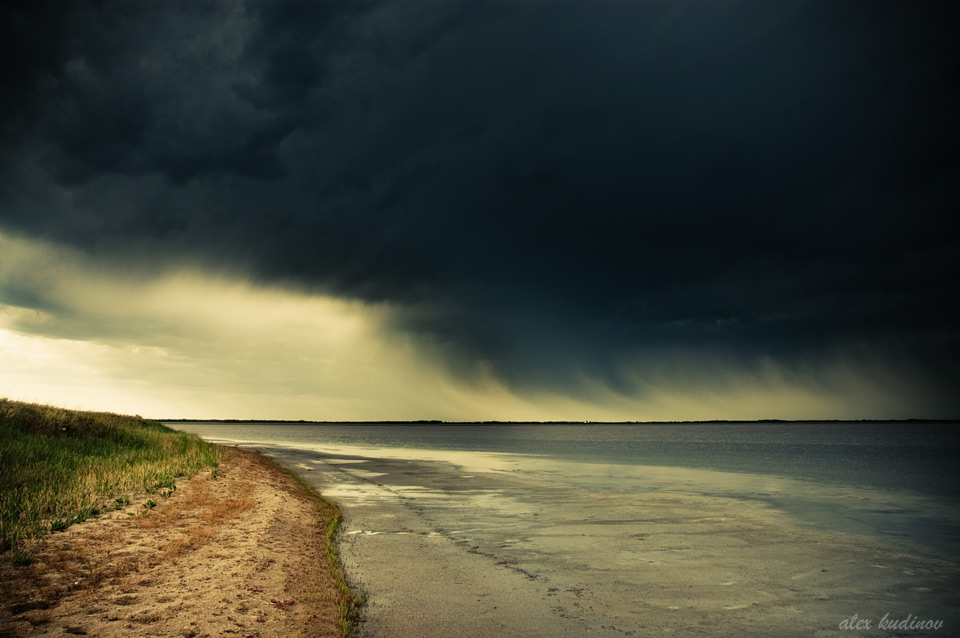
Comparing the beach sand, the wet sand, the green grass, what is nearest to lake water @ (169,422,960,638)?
the wet sand

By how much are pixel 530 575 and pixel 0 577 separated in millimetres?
10731

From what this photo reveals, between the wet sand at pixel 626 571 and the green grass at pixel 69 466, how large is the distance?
7.26 m

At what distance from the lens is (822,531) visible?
20312 mm

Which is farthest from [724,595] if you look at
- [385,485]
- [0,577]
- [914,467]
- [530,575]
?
[914,467]

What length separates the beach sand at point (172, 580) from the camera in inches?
351

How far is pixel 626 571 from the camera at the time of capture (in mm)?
13828

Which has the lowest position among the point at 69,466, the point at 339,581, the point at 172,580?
the point at 339,581

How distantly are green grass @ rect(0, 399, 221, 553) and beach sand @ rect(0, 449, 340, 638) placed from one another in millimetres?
830

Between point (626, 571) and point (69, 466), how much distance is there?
2039cm

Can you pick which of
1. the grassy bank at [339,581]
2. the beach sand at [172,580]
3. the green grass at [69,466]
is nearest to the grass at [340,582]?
the grassy bank at [339,581]

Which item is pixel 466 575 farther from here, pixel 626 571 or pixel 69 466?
pixel 69 466

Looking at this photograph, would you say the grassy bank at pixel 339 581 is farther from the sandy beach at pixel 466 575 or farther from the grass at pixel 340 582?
the sandy beach at pixel 466 575

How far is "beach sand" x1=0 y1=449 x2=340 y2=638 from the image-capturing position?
8.91 metres

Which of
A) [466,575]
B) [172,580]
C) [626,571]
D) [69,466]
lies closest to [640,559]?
[626,571]
